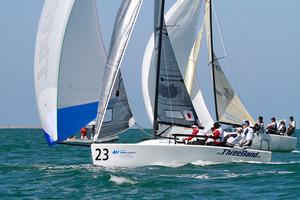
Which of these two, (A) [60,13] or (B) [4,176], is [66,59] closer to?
(A) [60,13]

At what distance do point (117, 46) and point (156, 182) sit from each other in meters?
5.95

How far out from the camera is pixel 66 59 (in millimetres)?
23125

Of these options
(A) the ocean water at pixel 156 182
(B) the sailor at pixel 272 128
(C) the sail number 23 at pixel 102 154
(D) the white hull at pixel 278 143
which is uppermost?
(C) the sail number 23 at pixel 102 154

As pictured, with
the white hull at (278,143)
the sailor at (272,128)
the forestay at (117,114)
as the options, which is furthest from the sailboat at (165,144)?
the sailor at (272,128)

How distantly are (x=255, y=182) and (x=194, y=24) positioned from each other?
14.8 metres

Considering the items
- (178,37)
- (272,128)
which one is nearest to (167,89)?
(178,37)

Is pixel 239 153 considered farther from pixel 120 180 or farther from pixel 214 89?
pixel 214 89

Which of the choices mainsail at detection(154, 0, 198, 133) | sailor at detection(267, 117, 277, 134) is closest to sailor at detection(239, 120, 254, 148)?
mainsail at detection(154, 0, 198, 133)

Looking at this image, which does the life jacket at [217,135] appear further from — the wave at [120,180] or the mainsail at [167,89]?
the wave at [120,180]

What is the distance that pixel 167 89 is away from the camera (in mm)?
24172

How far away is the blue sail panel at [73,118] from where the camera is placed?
906 inches

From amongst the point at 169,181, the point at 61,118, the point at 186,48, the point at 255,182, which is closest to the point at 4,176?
the point at 61,118

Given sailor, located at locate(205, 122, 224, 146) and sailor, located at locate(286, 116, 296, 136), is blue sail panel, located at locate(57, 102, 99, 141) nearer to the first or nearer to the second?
sailor, located at locate(205, 122, 224, 146)

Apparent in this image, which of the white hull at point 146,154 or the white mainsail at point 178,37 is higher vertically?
the white mainsail at point 178,37
